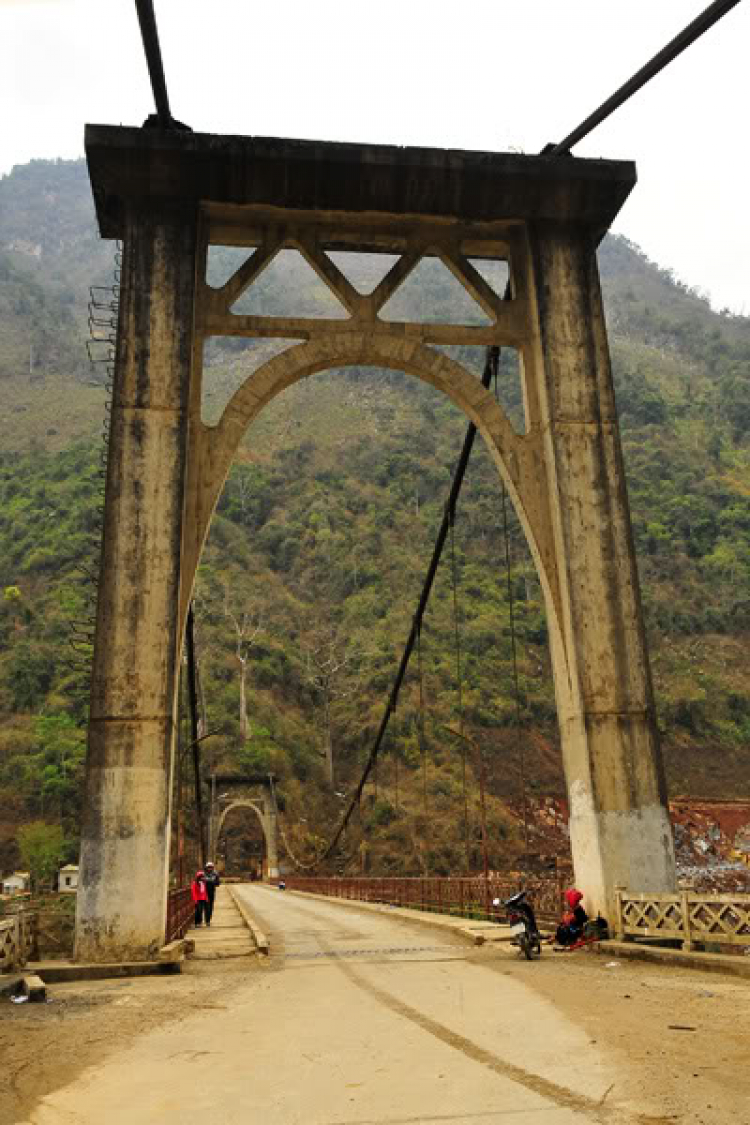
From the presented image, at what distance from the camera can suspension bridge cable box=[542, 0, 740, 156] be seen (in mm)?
6590

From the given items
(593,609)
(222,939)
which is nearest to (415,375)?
(593,609)

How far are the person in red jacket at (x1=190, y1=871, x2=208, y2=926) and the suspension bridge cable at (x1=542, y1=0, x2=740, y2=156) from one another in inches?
569

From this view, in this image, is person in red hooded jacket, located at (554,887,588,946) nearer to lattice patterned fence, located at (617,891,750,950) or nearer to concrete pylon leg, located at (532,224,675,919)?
concrete pylon leg, located at (532,224,675,919)

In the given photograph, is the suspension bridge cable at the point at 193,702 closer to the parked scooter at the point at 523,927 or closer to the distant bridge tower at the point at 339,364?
the distant bridge tower at the point at 339,364

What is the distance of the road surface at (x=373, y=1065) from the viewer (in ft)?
12.7

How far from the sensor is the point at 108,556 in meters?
11.1

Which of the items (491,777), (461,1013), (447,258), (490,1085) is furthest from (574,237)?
(491,777)

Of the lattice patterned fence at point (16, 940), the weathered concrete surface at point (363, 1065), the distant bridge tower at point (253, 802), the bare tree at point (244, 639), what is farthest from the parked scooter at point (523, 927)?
the bare tree at point (244, 639)

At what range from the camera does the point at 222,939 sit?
14797 millimetres

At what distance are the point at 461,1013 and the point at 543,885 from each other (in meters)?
7.67

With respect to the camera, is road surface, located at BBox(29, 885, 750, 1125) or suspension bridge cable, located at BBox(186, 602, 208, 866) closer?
road surface, located at BBox(29, 885, 750, 1125)

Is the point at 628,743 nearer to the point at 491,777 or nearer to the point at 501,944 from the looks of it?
the point at 501,944

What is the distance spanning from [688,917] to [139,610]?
6.70m

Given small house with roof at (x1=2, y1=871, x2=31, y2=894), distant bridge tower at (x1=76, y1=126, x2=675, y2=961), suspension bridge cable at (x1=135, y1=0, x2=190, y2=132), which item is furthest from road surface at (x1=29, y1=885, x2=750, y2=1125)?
small house with roof at (x1=2, y1=871, x2=31, y2=894)
